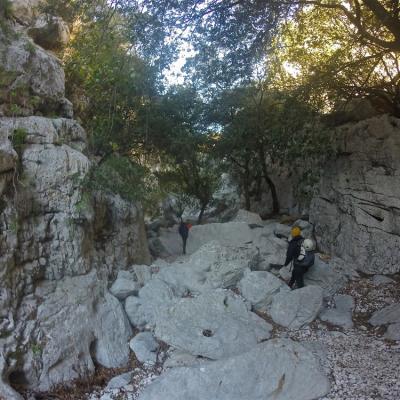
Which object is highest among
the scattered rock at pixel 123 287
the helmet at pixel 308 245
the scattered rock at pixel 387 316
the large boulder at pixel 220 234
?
the helmet at pixel 308 245

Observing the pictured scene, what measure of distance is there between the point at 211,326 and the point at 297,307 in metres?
2.32

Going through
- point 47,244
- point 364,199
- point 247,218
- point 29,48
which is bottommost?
point 47,244

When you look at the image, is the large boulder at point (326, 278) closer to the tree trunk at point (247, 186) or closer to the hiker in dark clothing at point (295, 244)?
the hiker in dark clothing at point (295, 244)

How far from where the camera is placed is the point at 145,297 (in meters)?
9.53

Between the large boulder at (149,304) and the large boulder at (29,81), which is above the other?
the large boulder at (29,81)

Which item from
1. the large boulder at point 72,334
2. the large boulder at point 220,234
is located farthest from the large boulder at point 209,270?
the large boulder at point 220,234

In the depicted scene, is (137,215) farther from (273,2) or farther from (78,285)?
(273,2)

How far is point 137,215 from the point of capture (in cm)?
1217

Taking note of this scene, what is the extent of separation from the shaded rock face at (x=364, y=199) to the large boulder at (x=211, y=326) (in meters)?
5.96

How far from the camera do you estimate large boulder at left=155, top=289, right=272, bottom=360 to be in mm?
7973

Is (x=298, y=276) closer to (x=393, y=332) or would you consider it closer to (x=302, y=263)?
(x=302, y=263)

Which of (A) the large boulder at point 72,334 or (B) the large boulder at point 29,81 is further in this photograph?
(B) the large boulder at point 29,81

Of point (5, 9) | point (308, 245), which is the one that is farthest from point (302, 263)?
point (5, 9)

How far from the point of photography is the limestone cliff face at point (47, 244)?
743cm
